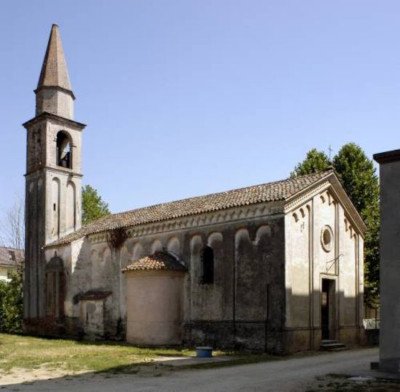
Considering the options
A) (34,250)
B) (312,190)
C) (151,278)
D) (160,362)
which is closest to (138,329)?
(151,278)

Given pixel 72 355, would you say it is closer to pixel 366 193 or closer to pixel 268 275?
pixel 268 275

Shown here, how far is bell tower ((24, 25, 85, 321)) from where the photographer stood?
33531mm

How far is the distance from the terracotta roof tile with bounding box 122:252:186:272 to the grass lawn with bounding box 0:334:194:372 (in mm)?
3520

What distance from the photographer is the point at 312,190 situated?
23.6 m

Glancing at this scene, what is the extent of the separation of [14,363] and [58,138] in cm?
1992

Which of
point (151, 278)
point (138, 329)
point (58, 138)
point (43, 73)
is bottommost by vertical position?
point (138, 329)

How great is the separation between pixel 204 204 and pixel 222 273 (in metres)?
3.99

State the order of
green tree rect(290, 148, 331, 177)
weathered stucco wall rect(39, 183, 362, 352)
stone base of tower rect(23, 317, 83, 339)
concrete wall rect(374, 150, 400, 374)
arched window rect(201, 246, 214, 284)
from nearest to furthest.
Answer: concrete wall rect(374, 150, 400, 374)
weathered stucco wall rect(39, 183, 362, 352)
arched window rect(201, 246, 214, 284)
stone base of tower rect(23, 317, 83, 339)
green tree rect(290, 148, 331, 177)

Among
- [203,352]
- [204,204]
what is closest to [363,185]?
[204,204]

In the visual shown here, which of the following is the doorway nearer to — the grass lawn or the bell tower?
the grass lawn

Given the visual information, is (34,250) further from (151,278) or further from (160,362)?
(160,362)

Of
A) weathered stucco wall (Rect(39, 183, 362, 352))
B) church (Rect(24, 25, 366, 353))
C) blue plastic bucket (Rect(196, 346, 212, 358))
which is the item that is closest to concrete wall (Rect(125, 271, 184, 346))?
church (Rect(24, 25, 366, 353))

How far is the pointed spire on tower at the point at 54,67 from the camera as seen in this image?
34656 mm

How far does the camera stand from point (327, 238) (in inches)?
978
